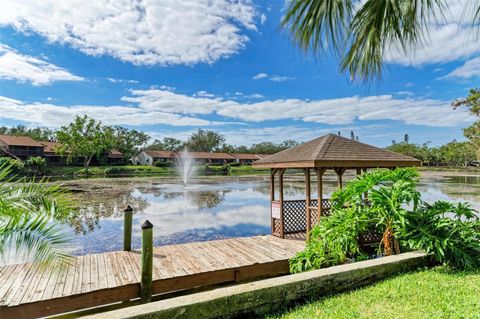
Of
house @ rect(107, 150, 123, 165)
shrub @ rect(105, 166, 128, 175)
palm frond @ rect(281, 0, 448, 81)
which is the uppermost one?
house @ rect(107, 150, 123, 165)

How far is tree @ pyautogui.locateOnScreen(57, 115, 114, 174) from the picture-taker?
40.2 meters

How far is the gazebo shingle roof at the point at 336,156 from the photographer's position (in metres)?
6.23

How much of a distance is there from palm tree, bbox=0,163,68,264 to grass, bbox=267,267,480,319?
2.30 m

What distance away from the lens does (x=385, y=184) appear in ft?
16.8

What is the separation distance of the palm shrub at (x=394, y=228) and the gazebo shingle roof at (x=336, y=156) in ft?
3.90

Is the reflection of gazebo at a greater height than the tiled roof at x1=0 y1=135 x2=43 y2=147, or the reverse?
the tiled roof at x1=0 y1=135 x2=43 y2=147

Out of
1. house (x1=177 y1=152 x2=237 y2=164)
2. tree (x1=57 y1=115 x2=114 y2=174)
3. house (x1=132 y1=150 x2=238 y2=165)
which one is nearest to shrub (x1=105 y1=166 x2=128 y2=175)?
tree (x1=57 y1=115 x2=114 y2=174)

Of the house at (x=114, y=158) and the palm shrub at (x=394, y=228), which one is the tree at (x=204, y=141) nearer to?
the house at (x=114, y=158)

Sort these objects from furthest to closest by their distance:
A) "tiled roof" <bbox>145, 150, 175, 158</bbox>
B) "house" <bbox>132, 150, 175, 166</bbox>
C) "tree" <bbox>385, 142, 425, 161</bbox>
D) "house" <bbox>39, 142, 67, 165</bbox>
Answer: "tree" <bbox>385, 142, 425, 161</bbox> < "tiled roof" <bbox>145, 150, 175, 158</bbox> < "house" <bbox>132, 150, 175, 166</bbox> < "house" <bbox>39, 142, 67, 165</bbox>

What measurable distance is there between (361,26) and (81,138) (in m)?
46.3

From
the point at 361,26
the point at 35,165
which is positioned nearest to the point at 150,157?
the point at 35,165

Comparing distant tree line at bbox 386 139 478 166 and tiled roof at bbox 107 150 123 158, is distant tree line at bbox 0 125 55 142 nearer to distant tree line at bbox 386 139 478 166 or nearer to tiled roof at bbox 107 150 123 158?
tiled roof at bbox 107 150 123 158

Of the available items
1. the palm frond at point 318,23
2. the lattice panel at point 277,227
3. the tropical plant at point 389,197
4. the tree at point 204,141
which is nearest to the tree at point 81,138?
the tree at point 204,141

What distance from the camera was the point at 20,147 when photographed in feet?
138
